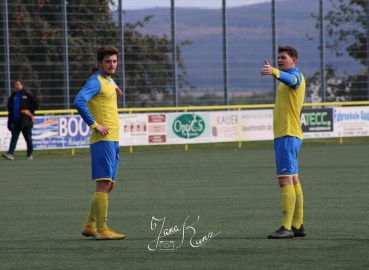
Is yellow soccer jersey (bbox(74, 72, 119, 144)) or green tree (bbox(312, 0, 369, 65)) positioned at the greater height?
green tree (bbox(312, 0, 369, 65))

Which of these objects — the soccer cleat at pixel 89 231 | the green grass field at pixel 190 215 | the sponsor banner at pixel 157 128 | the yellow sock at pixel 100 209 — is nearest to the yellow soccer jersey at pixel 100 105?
the yellow sock at pixel 100 209

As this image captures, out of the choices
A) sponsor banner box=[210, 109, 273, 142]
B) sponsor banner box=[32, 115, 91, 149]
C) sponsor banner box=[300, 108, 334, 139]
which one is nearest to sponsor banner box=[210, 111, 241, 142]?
sponsor banner box=[210, 109, 273, 142]

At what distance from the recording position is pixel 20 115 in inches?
806

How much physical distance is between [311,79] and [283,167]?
20.2 meters

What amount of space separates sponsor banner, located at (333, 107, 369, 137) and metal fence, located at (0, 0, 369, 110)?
6.06ft

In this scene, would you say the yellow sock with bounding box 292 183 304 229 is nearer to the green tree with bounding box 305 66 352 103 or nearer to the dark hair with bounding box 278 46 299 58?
the dark hair with bounding box 278 46 299 58

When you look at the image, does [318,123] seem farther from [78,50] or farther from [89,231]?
[89,231]

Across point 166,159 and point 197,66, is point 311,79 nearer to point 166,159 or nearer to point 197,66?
point 197,66

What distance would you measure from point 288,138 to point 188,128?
1590cm

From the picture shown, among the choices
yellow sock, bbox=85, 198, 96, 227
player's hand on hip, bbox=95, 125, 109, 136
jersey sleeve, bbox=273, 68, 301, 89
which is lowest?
yellow sock, bbox=85, 198, 96, 227

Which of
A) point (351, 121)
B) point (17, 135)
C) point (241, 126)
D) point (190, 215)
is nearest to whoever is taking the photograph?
point (190, 215)

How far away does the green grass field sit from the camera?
23.0 ft

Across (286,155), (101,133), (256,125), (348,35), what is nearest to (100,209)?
(101,133)

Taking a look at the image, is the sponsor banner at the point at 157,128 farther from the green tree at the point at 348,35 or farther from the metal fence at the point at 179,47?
the green tree at the point at 348,35
